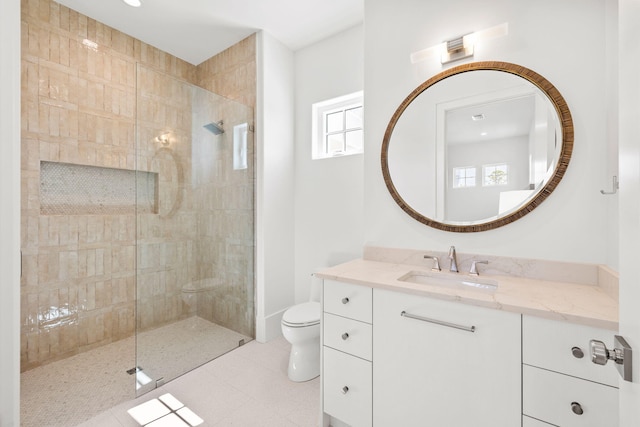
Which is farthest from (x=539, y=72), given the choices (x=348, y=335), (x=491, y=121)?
(x=348, y=335)

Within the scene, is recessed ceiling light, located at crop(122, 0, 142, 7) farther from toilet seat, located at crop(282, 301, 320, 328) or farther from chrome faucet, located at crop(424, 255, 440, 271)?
chrome faucet, located at crop(424, 255, 440, 271)

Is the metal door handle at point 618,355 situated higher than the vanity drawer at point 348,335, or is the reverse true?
the metal door handle at point 618,355

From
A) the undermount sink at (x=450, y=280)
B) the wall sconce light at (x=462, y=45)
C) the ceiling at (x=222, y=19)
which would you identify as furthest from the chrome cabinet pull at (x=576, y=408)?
the ceiling at (x=222, y=19)

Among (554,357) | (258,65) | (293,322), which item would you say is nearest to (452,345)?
(554,357)

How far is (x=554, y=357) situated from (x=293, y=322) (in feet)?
4.66

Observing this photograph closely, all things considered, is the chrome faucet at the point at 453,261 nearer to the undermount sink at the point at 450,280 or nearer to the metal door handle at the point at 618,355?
the undermount sink at the point at 450,280

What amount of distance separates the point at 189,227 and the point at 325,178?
125 centimetres

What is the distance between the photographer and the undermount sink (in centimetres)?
147

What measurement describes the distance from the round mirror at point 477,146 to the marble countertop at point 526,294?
0.36 metres

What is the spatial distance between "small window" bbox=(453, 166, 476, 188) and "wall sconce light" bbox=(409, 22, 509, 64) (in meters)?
0.66

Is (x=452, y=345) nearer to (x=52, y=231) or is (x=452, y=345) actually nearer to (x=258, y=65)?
(x=258, y=65)

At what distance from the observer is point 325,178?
2592 mm

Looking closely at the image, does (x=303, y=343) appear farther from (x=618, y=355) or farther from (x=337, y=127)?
(x=337, y=127)

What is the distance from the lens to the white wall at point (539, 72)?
4.38 ft
